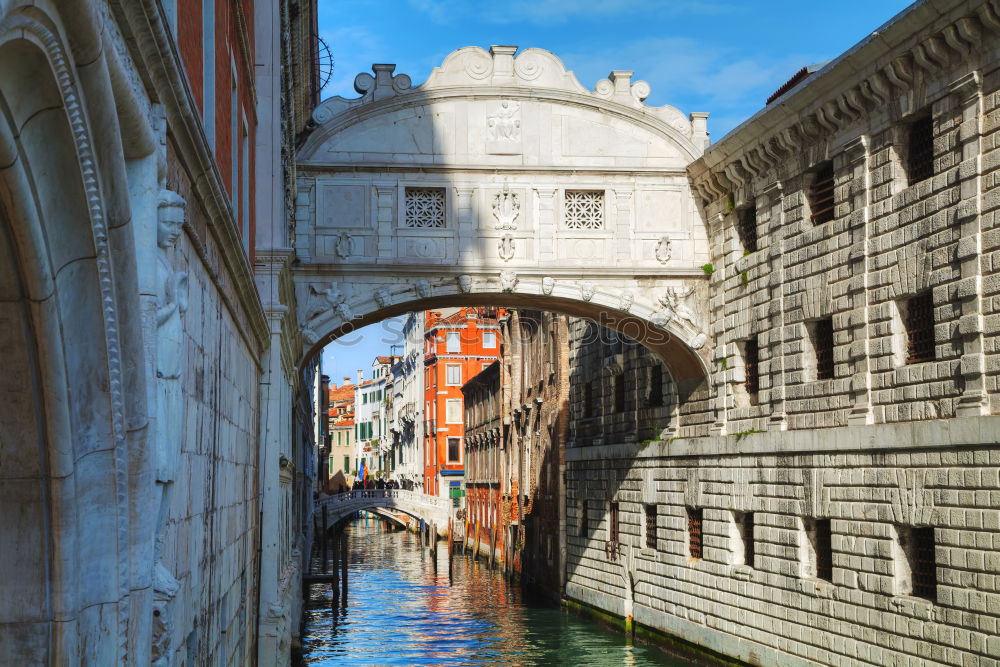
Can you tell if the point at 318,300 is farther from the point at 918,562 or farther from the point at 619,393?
the point at 918,562

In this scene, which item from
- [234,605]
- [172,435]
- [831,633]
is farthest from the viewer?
[831,633]

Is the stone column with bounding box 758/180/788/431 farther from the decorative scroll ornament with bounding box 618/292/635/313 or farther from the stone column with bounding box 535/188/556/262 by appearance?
the stone column with bounding box 535/188/556/262

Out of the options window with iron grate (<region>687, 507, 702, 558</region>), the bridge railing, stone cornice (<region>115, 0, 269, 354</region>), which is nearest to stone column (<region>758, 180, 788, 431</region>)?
window with iron grate (<region>687, 507, 702, 558</region>)

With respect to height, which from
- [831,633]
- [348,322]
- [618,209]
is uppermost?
[618,209]

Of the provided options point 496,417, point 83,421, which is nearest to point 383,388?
point 496,417

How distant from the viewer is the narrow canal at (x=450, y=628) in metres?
18.5

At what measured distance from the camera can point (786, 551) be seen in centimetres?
1438

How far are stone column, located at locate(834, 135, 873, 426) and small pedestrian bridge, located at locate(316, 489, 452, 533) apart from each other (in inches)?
1318

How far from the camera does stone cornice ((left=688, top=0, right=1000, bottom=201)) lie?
1111cm

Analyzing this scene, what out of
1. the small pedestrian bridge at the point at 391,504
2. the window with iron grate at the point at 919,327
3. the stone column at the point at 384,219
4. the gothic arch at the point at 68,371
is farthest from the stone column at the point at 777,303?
the small pedestrian bridge at the point at 391,504

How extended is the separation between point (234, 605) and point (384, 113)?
30.8 ft

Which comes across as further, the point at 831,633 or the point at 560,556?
the point at 560,556

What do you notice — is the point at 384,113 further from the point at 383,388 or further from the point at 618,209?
the point at 383,388

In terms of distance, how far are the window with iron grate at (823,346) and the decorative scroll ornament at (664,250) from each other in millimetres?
3392
